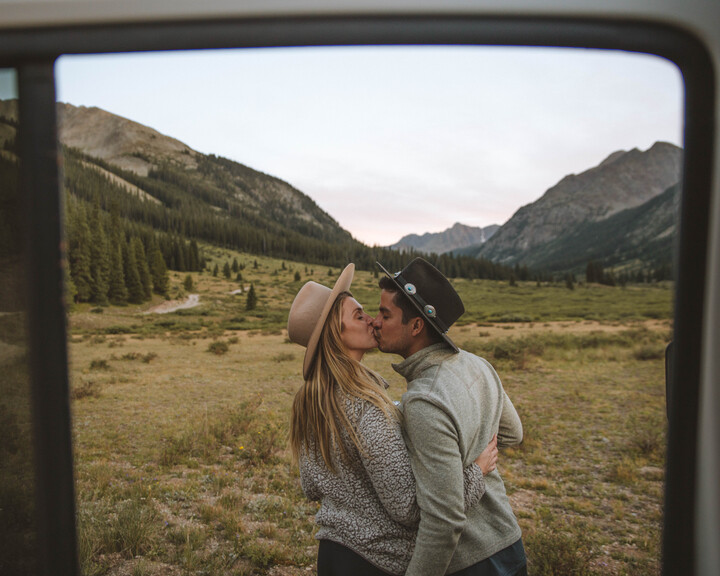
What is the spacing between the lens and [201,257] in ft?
87.7

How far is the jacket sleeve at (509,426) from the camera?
1760 mm

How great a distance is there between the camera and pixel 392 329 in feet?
5.32

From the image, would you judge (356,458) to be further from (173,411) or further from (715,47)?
(173,411)

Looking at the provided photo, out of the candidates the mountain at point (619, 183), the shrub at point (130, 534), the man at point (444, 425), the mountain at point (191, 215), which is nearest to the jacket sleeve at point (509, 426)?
the man at point (444, 425)

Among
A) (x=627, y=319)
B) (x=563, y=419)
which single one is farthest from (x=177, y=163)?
(x=563, y=419)

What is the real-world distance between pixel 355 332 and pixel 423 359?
0.96 feet

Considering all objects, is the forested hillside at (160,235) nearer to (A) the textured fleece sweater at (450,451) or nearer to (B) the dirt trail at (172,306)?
(A) the textured fleece sweater at (450,451)

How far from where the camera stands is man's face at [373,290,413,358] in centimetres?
161

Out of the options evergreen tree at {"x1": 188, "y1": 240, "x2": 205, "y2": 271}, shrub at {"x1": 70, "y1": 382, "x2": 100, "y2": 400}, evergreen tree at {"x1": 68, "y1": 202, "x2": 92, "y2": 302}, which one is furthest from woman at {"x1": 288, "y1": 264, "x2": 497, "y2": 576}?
evergreen tree at {"x1": 188, "y1": 240, "x2": 205, "y2": 271}

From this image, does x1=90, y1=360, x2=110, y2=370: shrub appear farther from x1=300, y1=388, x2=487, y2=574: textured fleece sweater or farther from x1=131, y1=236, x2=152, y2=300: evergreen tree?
x1=300, y1=388, x2=487, y2=574: textured fleece sweater

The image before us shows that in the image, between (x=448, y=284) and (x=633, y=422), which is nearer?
(x=448, y=284)

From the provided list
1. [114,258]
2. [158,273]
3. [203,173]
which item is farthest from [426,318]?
[203,173]

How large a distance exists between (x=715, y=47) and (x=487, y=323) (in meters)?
31.1

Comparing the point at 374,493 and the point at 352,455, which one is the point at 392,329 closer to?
the point at 352,455
